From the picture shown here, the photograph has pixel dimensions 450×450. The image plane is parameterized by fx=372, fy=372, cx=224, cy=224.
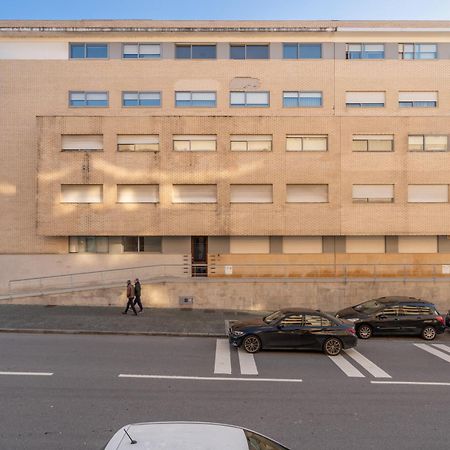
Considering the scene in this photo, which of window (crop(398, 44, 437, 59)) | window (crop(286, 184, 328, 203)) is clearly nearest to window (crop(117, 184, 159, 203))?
window (crop(286, 184, 328, 203))

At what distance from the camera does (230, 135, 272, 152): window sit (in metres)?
20.2

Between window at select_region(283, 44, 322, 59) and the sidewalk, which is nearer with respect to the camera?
the sidewalk

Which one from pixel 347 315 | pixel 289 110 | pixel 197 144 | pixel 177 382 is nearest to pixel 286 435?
pixel 177 382

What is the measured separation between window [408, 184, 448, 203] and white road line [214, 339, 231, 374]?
1382cm

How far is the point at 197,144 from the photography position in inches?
798

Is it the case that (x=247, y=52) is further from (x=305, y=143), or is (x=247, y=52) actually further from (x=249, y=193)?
(x=249, y=193)

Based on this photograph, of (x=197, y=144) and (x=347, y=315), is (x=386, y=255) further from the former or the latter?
(x=197, y=144)

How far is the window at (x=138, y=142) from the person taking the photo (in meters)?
20.2

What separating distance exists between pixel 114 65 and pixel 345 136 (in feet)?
44.3

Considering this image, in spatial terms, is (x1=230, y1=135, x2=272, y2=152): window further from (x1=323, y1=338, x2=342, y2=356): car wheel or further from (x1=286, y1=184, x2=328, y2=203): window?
(x1=323, y1=338, x2=342, y2=356): car wheel

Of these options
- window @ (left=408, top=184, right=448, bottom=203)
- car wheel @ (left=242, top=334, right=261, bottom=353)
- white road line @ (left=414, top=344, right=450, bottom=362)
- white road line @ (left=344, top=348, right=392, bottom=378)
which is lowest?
white road line @ (left=414, top=344, right=450, bottom=362)

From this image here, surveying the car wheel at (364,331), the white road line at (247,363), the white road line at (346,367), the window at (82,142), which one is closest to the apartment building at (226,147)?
the window at (82,142)

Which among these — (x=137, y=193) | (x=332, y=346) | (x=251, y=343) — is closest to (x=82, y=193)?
(x=137, y=193)

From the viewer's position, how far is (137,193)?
2017 centimetres
